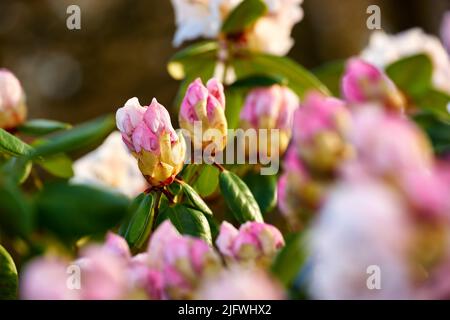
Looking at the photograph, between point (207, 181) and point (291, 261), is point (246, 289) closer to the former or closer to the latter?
point (291, 261)

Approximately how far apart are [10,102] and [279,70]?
0.25m

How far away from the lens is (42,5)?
3.25 meters

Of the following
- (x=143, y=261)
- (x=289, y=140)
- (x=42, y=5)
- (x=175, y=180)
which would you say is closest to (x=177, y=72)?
(x=289, y=140)

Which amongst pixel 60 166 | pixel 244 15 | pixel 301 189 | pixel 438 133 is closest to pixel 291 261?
pixel 301 189

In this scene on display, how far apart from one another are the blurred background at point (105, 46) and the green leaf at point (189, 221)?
8.68 ft

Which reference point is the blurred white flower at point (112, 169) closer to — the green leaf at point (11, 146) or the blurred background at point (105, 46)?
the green leaf at point (11, 146)

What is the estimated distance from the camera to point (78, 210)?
1.07 feet

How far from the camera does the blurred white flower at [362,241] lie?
0.26 m

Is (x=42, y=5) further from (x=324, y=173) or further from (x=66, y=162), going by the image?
(x=324, y=173)

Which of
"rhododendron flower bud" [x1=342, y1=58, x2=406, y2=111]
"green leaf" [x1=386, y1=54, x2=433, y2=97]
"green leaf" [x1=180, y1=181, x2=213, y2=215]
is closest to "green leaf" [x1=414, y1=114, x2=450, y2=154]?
"rhododendron flower bud" [x1=342, y1=58, x2=406, y2=111]

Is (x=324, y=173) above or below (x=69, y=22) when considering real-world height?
below

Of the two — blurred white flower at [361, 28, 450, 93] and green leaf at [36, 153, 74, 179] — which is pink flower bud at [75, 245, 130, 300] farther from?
blurred white flower at [361, 28, 450, 93]
